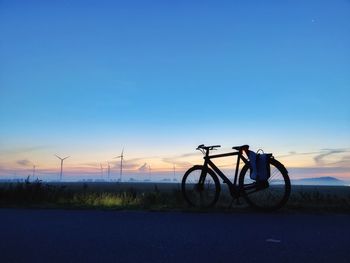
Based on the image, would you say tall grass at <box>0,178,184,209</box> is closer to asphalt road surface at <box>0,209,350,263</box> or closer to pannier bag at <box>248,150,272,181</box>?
pannier bag at <box>248,150,272,181</box>

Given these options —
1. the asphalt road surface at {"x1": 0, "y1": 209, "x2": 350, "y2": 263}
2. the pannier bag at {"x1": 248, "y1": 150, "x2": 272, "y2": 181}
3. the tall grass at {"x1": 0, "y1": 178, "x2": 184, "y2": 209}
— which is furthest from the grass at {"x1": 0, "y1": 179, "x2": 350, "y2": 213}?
the asphalt road surface at {"x1": 0, "y1": 209, "x2": 350, "y2": 263}

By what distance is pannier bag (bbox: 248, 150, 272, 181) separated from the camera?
392 inches

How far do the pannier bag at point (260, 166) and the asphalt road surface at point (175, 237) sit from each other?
4.02ft

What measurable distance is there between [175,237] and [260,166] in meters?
4.01

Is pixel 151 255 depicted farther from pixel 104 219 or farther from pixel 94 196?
pixel 94 196

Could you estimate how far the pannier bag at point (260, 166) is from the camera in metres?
9.95

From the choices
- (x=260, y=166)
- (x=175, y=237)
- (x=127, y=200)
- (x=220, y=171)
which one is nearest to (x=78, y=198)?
(x=127, y=200)

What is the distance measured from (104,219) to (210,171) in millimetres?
3529

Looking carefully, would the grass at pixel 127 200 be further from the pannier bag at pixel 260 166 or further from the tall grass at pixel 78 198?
the pannier bag at pixel 260 166

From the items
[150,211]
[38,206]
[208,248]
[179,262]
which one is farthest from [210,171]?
[179,262]

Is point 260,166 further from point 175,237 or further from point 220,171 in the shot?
point 175,237

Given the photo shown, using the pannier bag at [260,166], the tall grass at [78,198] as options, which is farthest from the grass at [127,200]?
the pannier bag at [260,166]

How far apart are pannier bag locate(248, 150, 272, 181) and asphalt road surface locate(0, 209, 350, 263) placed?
4.02 ft

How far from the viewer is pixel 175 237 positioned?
6.42m
